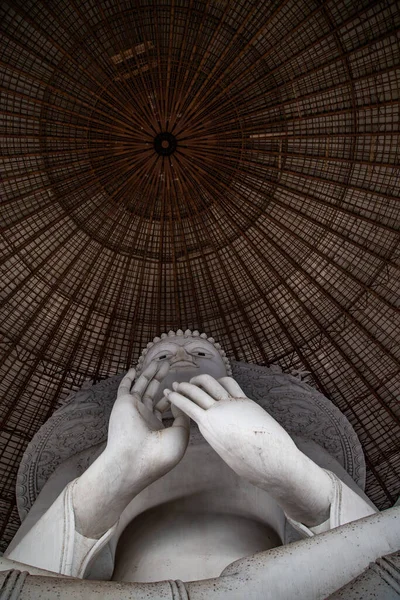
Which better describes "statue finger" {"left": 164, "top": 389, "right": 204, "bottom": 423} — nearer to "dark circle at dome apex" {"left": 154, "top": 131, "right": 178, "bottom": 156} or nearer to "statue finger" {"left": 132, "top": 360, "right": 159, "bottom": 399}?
"statue finger" {"left": 132, "top": 360, "right": 159, "bottom": 399}

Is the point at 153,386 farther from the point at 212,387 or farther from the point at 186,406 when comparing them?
the point at 186,406

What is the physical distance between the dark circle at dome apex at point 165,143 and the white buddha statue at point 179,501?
22.4 feet

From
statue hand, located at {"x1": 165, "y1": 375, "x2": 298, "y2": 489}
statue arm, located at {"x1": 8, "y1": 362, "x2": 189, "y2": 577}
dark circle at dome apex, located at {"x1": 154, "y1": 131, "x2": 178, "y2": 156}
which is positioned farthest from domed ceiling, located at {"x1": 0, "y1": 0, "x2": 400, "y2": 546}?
statue hand, located at {"x1": 165, "y1": 375, "x2": 298, "y2": 489}

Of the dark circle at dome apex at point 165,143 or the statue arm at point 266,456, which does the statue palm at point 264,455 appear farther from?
the dark circle at dome apex at point 165,143

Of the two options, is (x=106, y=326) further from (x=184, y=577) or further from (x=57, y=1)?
(x=184, y=577)

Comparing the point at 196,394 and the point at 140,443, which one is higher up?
the point at 196,394

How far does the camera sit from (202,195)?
14.4 m

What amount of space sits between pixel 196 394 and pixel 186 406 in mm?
283

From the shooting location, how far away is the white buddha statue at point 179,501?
6.72 meters

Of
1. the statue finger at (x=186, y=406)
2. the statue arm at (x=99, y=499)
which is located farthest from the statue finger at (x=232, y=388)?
the statue arm at (x=99, y=499)

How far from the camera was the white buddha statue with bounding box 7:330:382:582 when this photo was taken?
6.72 meters

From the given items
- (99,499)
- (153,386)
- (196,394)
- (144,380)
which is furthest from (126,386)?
(99,499)

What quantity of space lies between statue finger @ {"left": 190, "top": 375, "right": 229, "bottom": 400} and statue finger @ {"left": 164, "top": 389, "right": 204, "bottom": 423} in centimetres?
36

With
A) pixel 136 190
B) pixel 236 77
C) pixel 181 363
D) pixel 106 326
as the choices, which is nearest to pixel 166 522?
pixel 181 363
